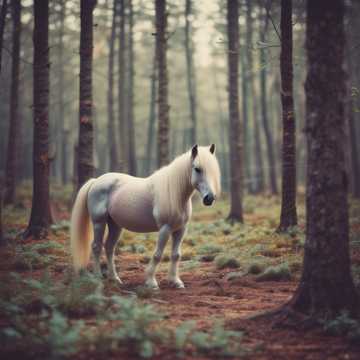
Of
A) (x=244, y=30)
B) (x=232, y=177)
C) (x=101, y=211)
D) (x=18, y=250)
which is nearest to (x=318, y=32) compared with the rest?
(x=101, y=211)

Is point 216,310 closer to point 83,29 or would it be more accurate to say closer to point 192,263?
point 192,263

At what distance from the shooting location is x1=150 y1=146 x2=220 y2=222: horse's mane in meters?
7.10

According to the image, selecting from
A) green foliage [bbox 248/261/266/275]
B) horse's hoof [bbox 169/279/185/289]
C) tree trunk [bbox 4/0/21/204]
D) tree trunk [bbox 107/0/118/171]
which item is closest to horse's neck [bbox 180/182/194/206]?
horse's hoof [bbox 169/279/185/289]

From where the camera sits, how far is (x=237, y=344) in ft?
13.9

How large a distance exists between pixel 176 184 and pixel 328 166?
304 centimetres

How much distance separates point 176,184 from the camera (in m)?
7.33

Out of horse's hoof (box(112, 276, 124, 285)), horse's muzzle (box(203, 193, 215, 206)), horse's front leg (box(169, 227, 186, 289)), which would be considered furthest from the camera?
horse's front leg (box(169, 227, 186, 289))

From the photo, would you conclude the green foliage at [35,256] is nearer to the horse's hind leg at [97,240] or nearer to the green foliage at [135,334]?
the horse's hind leg at [97,240]

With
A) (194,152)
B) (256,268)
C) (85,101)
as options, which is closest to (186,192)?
(194,152)

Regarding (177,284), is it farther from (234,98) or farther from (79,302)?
(234,98)

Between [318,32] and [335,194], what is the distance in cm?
178

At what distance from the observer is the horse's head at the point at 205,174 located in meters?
6.91

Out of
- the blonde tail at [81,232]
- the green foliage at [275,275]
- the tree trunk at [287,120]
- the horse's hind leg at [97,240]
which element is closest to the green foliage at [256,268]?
the green foliage at [275,275]

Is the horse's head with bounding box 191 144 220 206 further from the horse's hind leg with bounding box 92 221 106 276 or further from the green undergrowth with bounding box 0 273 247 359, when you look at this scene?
the green undergrowth with bounding box 0 273 247 359
